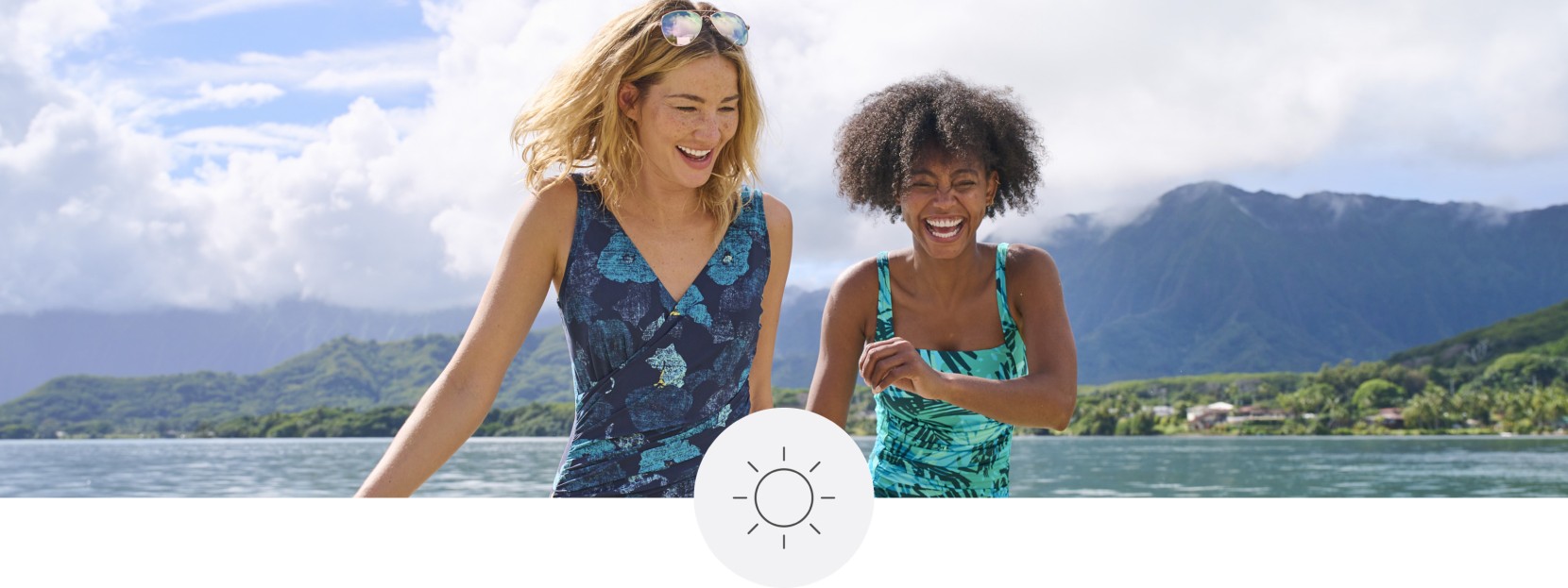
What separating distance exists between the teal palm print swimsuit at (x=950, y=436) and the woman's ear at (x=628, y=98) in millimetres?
1250

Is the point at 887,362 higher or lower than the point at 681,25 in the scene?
lower

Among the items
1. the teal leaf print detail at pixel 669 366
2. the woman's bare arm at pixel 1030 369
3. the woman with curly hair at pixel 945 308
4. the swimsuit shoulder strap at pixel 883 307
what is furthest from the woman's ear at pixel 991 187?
the teal leaf print detail at pixel 669 366

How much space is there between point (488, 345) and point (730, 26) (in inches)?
35.6

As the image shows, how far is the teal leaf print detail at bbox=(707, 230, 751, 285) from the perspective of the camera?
2938 mm

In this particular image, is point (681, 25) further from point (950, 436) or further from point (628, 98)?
point (950, 436)

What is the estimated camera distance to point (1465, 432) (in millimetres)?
145500

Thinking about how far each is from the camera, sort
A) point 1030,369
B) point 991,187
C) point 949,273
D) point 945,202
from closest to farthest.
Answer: point 1030,369
point 945,202
point 949,273
point 991,187

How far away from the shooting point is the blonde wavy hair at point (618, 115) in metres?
2.90

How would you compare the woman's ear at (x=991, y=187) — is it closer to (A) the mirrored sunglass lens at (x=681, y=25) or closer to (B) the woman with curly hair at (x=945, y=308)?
(B) the woman with curly hair at (x=945, y=308)

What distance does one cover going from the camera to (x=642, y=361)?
2.76m

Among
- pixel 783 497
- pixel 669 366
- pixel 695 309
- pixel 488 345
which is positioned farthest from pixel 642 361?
pixel 783 497

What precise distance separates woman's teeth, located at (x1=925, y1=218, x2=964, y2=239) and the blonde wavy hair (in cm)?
84

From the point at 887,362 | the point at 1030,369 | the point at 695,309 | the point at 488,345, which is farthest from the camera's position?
the point at 1030,369
